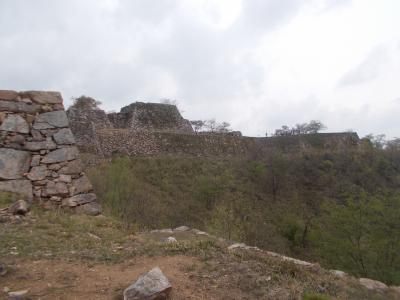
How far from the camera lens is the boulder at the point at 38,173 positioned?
231 inches

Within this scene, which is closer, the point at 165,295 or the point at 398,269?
the point at 165,295

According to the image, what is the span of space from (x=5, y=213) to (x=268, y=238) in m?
12.6

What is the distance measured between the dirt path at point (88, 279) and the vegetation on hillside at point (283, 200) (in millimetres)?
3025

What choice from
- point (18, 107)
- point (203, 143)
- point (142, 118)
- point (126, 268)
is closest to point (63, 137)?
point (18, 107)

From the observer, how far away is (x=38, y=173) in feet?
19.4

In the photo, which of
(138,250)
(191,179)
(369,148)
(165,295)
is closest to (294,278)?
(165,295)

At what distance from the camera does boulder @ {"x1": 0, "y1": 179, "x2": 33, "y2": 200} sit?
567 cm

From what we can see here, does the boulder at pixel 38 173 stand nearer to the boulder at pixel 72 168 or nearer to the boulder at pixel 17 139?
the boulder at pixel 72 168

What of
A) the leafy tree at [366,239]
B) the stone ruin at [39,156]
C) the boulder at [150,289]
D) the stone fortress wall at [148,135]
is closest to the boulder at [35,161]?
the stone ruin at [39,156]

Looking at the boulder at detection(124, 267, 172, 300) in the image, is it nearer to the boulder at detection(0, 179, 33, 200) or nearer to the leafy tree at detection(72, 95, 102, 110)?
the boulder at detection(0, 179, 33, 200)

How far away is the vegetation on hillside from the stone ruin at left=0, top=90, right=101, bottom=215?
1.13 m

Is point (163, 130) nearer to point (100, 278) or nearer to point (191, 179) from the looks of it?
point (191, 179)

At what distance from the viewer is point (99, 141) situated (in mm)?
20141

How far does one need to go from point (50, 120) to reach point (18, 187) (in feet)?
3.85
